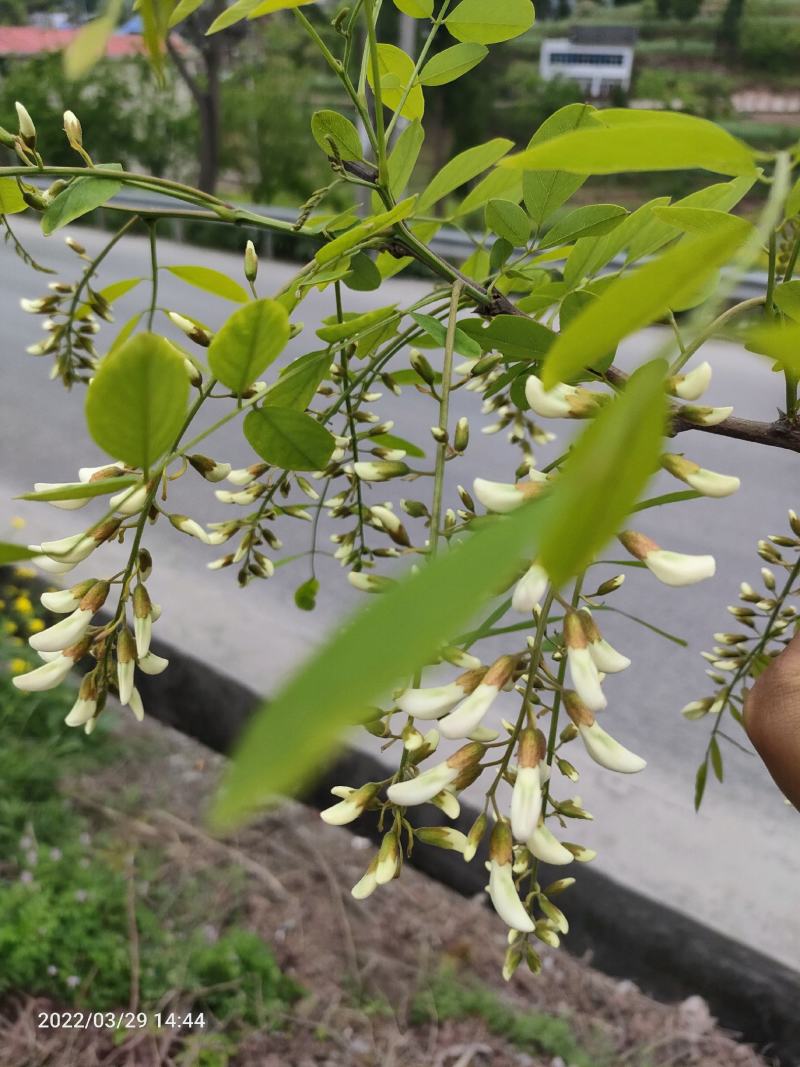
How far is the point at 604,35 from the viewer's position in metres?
4.45

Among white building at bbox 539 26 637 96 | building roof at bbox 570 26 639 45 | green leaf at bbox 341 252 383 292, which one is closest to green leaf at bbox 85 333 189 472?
green leaf at bbox 341 252 383 292

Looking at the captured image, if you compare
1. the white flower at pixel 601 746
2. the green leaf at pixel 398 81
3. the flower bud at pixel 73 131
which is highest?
the green leaf at pixel 398 81

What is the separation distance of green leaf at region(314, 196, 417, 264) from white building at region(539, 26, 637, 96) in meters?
4.73

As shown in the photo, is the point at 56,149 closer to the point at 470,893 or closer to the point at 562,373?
the point at 470,893

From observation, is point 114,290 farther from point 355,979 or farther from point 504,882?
point 355,979

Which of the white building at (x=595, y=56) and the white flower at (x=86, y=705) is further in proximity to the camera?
the white building at (x=595, y=56)

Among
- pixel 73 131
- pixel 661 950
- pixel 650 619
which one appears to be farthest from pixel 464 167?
pixel 650 619

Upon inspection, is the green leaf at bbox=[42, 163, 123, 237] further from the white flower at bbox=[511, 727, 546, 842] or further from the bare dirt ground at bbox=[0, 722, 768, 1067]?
the bare dirt ground at bbox=[0, 722, 768, 1067]

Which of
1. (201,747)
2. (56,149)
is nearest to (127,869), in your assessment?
(201,747)

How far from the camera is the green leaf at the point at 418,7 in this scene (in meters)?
0.29

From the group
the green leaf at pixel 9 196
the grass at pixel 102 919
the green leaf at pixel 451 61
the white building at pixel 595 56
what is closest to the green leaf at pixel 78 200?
the green leaf at pixel 9 196

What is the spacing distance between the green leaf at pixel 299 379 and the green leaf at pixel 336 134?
0.06m

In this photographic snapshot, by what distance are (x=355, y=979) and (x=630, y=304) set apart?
32.6 inches

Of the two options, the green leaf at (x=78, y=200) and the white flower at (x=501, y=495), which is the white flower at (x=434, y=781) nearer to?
the white flower at (x=501, y=495)
